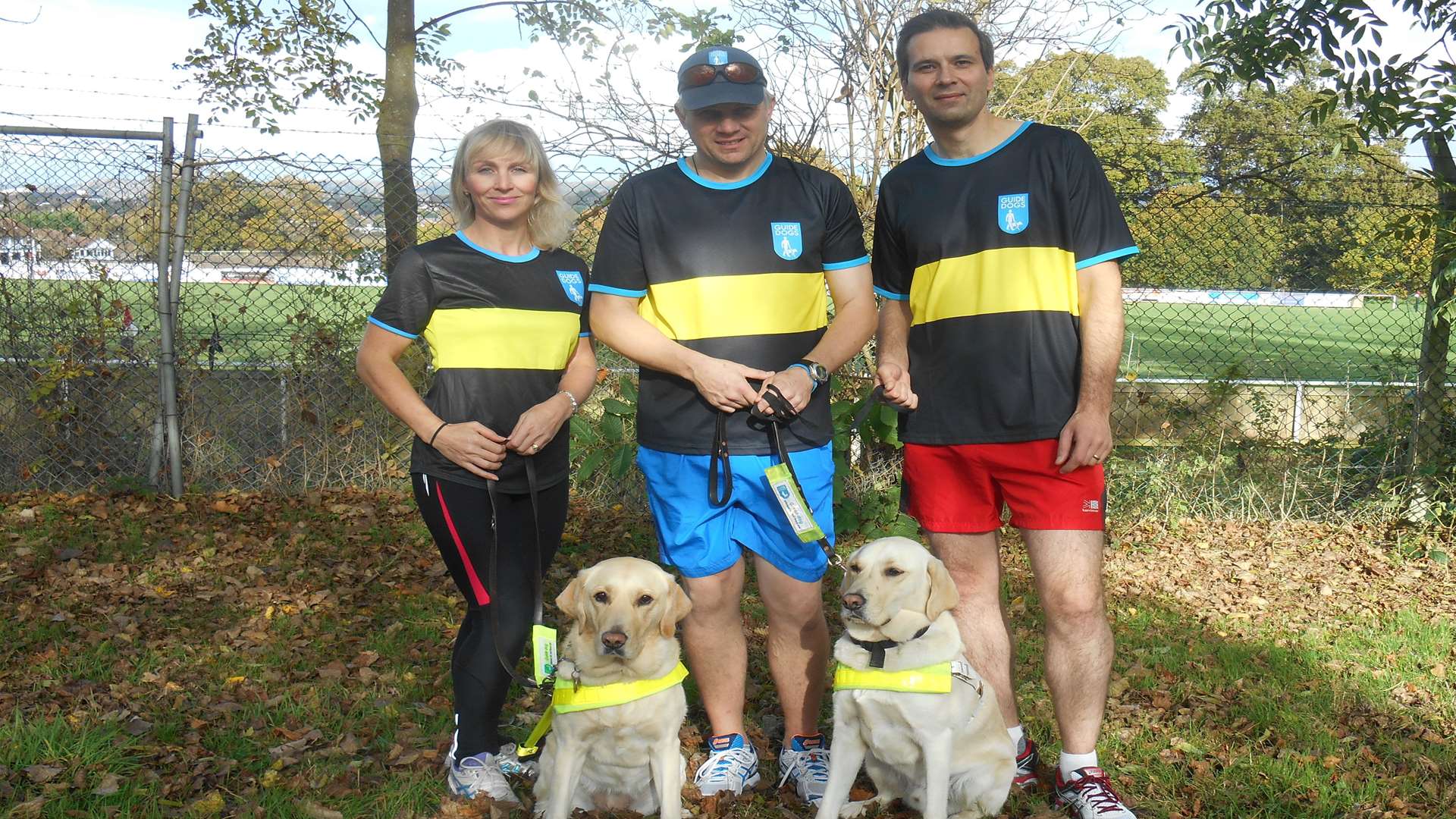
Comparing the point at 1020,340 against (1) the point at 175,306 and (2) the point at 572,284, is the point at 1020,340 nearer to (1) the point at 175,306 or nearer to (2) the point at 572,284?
(2) the point at 572,284

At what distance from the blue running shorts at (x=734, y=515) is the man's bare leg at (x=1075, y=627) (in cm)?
68

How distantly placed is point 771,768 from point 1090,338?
1795 millimetres

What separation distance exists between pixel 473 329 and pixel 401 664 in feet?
6.78

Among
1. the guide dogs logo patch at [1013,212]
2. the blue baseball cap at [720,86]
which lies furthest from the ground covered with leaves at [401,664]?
the blue baseball cap at [720,86]

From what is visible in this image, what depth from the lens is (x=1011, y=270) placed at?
3.03m

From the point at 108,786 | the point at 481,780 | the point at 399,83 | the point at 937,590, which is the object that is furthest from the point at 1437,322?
the point at 399,83

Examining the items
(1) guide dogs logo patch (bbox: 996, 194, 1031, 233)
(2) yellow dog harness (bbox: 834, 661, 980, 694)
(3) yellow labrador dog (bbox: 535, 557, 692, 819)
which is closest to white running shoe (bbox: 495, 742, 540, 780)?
(3) yellow labrador dog (bbox: 535, 557, 692, 819)

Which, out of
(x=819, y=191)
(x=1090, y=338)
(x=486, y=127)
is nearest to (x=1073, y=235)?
(x=1090, y=338)

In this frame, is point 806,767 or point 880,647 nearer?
point 880,647

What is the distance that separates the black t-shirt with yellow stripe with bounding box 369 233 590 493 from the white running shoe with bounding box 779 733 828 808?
1252 millimetres

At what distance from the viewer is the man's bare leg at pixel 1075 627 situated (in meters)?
3.06

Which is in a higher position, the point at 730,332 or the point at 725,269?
the point at 725,269

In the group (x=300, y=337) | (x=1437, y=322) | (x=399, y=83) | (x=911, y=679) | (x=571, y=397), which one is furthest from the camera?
(x=399, y=83)

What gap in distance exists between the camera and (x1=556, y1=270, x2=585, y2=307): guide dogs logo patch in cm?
321
